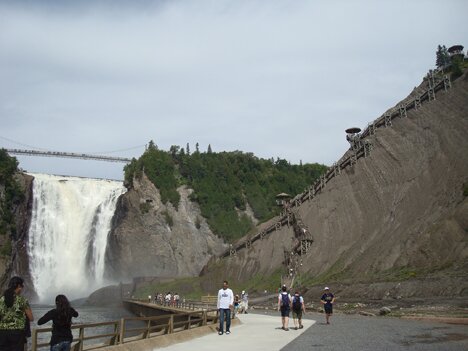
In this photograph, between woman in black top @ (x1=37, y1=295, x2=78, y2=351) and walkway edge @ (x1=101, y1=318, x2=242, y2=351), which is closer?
woman in black top @ (x1=37, y1=295, x2=78, y2=351)

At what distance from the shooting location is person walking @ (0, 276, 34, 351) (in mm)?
8055

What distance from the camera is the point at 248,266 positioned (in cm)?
6725

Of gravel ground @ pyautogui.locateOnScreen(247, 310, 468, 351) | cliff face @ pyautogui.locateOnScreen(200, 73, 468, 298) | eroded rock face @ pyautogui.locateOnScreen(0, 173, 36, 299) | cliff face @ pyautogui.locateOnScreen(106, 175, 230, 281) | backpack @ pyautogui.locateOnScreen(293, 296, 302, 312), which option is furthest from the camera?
cliff face @ pyautogui.locateOnScreen(106, 175, 230, 281)

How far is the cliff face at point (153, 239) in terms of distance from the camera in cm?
9169

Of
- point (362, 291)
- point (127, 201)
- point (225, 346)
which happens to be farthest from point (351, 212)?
point (127, 201)

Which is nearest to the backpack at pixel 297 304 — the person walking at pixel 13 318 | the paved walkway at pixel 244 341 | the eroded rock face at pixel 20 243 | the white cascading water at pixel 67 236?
the paved walkway at pixel 244 341

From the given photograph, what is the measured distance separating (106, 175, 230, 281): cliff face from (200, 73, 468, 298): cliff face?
23.0 m

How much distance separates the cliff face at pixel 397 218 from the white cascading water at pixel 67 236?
105 ft

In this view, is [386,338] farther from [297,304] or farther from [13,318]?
[13,318]

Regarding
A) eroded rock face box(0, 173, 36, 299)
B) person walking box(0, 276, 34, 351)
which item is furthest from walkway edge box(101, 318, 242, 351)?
eroded rock face box(0, 173, 36, 299)

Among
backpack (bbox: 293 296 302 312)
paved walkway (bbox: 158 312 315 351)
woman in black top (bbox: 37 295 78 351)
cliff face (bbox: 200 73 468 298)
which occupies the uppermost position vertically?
cliff face (bbox: 200 73 468 298)

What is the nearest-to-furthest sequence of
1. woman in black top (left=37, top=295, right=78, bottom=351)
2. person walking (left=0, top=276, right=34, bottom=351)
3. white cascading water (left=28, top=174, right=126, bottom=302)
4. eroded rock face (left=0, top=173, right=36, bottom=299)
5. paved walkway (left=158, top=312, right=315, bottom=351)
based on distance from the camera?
person walking (left=0, top=276, right=34, bottom=351)
woman in black top (left=37, top=295, right=78, bottom=351)
paved walkway (left=158, top=312, right=315, bottom=351)
eroded rock face (left=0, top=173, right=36, bottom=299)
white cascading water (left=28, top=174, right=126, bottom=302)

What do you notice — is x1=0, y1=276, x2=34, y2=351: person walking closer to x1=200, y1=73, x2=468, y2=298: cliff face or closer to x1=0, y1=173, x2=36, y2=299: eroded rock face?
x1=200, y1=73, x2=468, y2=298: cliff face

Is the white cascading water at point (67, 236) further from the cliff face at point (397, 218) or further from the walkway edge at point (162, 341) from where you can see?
the walkway edge at point (162, 341)
